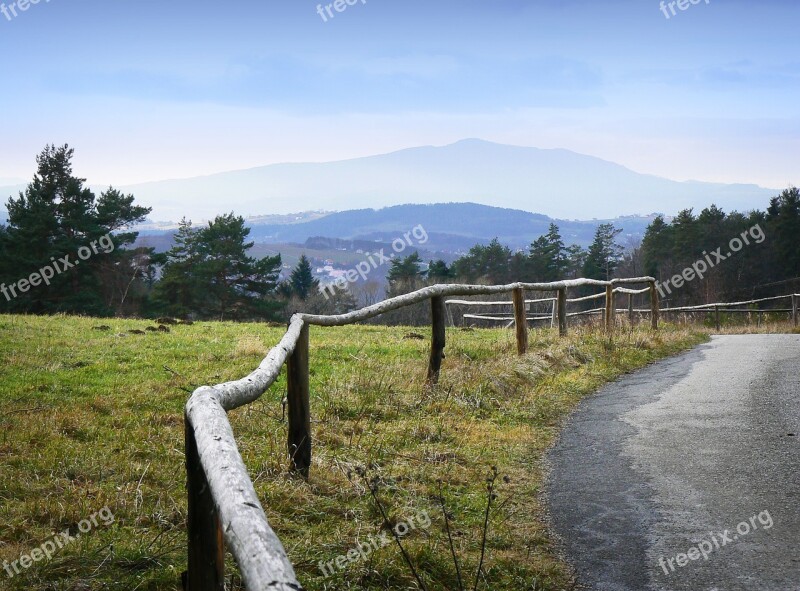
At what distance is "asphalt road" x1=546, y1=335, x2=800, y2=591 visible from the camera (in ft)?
13.3

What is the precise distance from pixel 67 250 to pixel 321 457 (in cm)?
4552

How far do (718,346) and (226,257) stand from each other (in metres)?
46.7

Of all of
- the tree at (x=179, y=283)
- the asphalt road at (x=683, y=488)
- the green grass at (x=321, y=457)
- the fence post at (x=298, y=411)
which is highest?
the tree at (x=179, y=283)

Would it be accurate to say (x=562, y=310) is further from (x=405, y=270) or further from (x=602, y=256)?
(x=602, y=256)

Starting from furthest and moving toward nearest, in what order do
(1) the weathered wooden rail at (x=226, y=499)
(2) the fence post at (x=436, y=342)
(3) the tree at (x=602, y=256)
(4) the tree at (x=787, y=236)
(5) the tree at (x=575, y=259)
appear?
(5) the tree at (x=575, y=259)
(3) the tree at (x=602, y=256)
(4) the tree at (x=787, y=236)
(2) the fence post at (x=436, y=342)
(1) the weathered wooden rail at (x=226, y=499)

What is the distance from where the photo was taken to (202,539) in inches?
105

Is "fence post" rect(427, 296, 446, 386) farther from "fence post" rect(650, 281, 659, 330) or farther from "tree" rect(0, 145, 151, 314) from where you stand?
"tree" rect(0, 145, 151, 314)

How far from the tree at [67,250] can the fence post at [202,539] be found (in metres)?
44.1

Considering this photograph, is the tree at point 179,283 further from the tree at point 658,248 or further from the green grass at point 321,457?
the tree at point 658,248

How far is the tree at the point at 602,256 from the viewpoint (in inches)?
3386

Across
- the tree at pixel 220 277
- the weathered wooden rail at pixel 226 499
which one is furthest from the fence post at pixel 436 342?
the tree at pixel 220 277

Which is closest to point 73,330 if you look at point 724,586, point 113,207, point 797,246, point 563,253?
point 724,586

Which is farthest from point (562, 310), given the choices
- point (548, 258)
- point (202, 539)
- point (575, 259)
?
point (575, 259)

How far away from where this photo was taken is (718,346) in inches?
587
